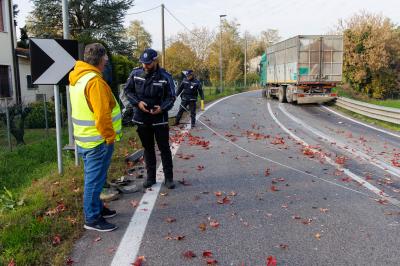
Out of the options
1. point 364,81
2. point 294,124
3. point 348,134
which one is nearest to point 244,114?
point 294,124

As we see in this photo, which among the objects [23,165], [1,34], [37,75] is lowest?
[23,165]

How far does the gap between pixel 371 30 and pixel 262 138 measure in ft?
74.3

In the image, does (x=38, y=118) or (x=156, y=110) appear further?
(x=38, y=118)

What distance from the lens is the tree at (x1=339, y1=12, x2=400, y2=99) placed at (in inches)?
1141

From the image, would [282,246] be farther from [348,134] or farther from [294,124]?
[294,124]

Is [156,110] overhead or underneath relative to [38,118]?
overhead

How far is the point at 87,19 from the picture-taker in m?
34.1

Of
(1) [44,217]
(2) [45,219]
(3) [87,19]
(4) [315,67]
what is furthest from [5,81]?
(2) [45,219]

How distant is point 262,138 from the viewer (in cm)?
1091

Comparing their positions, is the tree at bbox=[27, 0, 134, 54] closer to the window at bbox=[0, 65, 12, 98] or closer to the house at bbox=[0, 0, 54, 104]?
the house at bbox=[0, 0, 54, 104]

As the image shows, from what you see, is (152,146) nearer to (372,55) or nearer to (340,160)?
(340,160)

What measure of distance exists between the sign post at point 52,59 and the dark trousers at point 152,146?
1421 millimetres

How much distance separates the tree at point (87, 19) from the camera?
33375 mm

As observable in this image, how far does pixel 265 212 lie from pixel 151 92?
238cm
